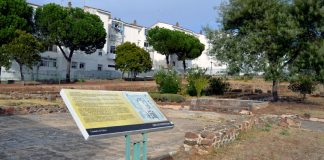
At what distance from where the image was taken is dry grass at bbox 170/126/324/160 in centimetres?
928

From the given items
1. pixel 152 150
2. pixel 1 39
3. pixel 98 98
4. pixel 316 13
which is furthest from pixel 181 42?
pixel 98 98

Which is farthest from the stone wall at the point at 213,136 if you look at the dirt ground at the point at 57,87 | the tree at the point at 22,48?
the tree at the point at 22,48

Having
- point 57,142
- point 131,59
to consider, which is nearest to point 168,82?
point 57,142

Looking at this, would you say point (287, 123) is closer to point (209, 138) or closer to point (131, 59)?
point (209, 138)

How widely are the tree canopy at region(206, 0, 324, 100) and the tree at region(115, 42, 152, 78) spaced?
25860mm

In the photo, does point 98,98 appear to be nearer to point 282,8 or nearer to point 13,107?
point 13,107

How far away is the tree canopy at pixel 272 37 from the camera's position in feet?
79.7

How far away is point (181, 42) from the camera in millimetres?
65500

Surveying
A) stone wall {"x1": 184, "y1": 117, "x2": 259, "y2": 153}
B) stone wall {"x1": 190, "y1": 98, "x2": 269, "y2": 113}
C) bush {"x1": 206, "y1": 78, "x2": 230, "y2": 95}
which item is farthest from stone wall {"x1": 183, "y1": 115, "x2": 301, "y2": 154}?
bush {"x1": 206, "y1": 78, "x2": 230, "y2": 95}

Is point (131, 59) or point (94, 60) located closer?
point (131, 59)

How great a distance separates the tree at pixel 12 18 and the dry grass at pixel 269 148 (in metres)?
36.0

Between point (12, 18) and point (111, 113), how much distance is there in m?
42.5

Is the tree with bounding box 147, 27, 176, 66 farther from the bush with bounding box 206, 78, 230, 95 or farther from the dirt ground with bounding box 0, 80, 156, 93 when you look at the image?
the bush with bounding box 206, 78, 230, 95

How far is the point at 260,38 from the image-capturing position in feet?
82.8
